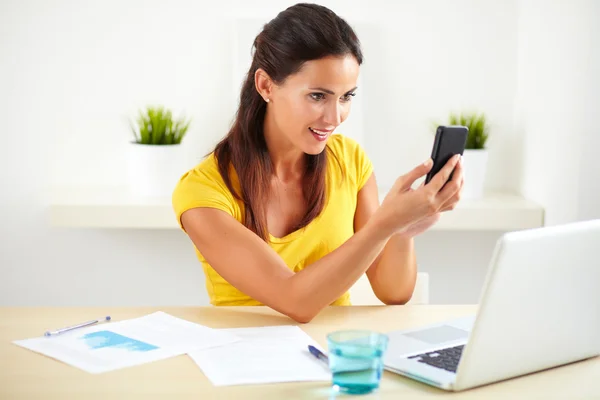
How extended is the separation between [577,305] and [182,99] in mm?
2079

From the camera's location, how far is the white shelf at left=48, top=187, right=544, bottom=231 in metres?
2.87

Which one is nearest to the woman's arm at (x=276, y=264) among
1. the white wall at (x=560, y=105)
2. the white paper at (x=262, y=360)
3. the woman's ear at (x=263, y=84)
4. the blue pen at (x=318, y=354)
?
the white paper at (x=262, y=360)

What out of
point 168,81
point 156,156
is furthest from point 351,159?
point 168,81

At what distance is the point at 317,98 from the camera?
1.89 m

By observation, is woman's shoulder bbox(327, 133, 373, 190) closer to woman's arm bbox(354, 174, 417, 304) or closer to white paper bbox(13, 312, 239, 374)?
woman's arm bbox(354, 174, 417, 304)

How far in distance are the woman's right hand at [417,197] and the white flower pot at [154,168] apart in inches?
58.6

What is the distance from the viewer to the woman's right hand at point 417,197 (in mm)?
1544

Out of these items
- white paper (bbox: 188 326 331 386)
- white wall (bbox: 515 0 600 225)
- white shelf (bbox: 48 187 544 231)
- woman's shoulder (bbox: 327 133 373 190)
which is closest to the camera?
white paper (bbox: 188 326 331 386)

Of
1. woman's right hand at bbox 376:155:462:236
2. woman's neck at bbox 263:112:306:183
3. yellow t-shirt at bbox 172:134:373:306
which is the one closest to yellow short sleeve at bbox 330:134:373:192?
yellow t-shirt at bbox 172:134:373:306

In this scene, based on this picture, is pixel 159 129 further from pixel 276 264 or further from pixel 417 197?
pixel 417 197

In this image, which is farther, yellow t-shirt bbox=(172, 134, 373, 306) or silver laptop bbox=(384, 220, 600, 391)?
yellow t-shirt bbox=(172, 134, 373, 306)

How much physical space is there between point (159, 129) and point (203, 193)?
1159mm

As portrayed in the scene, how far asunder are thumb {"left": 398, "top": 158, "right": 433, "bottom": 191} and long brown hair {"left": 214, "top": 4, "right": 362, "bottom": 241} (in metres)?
0.44

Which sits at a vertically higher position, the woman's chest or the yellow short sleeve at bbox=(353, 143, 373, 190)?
the yellow short sleeve at bbox=(353, 143, 373, 190)
